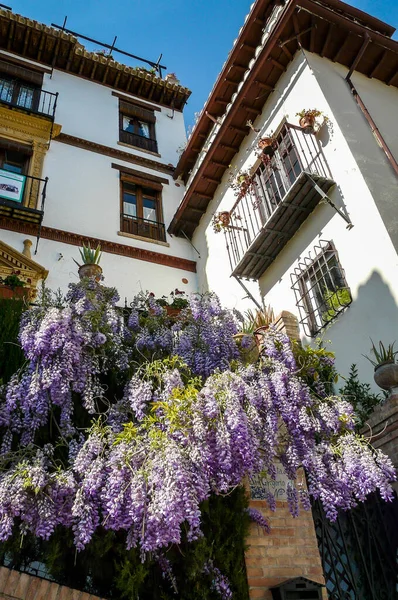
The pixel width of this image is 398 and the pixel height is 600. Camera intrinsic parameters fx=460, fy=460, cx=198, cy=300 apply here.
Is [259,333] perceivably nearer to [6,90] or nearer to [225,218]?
[225,218]

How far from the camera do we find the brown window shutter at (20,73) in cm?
1199

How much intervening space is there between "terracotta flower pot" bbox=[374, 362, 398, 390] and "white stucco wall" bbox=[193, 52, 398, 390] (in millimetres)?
775

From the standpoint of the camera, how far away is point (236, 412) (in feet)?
11.6

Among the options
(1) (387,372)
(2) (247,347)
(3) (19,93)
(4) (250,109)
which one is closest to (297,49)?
(4) (250,109)

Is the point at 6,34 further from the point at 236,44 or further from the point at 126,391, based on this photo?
the point at 126,391

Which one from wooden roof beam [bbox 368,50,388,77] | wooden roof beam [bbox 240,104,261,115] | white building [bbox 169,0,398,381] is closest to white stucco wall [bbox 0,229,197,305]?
white building [bbox 169,0,398,381]

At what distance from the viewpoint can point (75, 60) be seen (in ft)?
43.4

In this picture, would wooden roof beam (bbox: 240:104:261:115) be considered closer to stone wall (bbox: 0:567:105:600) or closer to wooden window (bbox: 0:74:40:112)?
wooden window (bbox: 0:74:40:112)

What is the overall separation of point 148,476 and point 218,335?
6.77ft

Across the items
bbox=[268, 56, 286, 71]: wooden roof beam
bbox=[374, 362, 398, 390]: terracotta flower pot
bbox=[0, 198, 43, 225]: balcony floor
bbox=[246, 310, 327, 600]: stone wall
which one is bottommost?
bbox=[246, 310, 327, 600]: stone wall

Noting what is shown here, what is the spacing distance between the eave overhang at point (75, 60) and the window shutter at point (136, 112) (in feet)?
1.88

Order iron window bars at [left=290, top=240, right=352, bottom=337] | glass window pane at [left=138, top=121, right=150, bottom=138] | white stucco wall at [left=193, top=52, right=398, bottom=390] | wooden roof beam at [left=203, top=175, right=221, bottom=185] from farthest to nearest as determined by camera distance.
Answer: glass window pane at [left=138, top=121, right=150, bottom=138]
wooden roof beam at [left=203, top=175, right=221, bottom=185]
iron window bars at [left=290, top=240, right=352, bottom=337]
white stucco wall at [left=193, top=52, right=398, bottom=390]

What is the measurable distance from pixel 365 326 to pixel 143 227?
6730 mm

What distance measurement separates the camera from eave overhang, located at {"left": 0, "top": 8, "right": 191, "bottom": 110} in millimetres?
12281
